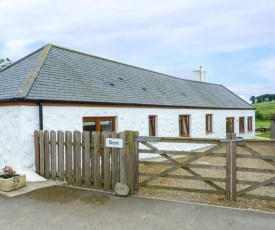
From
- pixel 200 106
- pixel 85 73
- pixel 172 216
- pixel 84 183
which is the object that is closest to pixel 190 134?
pixel 200 106

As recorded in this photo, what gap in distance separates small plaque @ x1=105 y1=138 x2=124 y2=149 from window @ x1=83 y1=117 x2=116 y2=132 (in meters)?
3.33

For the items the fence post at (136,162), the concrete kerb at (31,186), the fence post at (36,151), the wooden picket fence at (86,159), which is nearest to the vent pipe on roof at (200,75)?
the wooden picket fence at (86,159)

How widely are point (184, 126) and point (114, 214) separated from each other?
1222 cm

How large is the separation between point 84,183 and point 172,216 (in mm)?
3114

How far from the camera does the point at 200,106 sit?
733 inches

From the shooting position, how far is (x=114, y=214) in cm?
520

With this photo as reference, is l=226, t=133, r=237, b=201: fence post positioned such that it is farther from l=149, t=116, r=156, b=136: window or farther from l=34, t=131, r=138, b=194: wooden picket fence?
l=149, t=116, r=156, b=136: window

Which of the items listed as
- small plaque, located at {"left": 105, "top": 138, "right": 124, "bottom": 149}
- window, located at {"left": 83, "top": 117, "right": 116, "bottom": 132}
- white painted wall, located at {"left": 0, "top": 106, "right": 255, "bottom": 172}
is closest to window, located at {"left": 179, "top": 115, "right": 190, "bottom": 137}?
white painted wall, located at {"left": 0, "top": 106, "right": 255, "bottom": 172}

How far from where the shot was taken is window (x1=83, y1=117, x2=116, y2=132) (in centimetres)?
990

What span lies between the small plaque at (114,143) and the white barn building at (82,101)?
105 inches

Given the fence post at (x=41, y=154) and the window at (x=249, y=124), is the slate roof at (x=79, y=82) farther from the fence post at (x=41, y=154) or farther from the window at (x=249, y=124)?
the window at (x=249, y=124)

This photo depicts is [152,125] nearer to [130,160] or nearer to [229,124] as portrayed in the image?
[130,160]

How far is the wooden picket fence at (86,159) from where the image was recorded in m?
6.55

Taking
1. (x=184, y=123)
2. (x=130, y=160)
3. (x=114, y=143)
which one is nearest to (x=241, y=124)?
(x=184, y=123)
